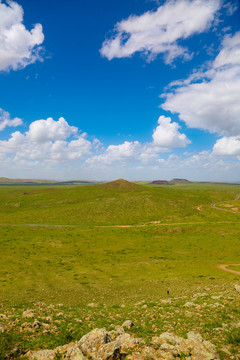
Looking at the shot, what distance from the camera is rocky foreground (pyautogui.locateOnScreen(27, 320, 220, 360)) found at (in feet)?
40.9

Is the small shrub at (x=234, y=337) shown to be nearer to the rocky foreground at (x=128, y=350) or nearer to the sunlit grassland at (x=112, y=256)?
the rocky foreground at (x=128, y=350)

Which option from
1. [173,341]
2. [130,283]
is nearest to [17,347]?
[173,341]

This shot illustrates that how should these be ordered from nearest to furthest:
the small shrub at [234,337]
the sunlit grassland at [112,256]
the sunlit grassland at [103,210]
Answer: the small shrub at [234,337]
the sunlit grassland at [112,256]
the sunlit grassland at [103,210]

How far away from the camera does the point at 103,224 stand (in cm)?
10988

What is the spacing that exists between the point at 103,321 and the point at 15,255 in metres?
46.3

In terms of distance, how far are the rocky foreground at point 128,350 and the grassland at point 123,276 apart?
1.73 meters

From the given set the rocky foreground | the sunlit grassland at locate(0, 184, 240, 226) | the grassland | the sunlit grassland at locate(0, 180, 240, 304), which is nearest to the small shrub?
the grassland

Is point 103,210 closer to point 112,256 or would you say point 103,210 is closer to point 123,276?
point 112,256

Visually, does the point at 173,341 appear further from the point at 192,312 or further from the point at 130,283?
the point at 130,283

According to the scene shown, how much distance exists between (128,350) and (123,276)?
94.4 ft

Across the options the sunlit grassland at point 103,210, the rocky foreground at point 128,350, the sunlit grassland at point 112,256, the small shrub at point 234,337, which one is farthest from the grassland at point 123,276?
the sunlit grassland at point 103,210

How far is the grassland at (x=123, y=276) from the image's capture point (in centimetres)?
1838

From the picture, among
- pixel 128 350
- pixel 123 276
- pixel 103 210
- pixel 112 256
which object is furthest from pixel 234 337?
pixel 103 210

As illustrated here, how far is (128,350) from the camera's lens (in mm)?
13289
